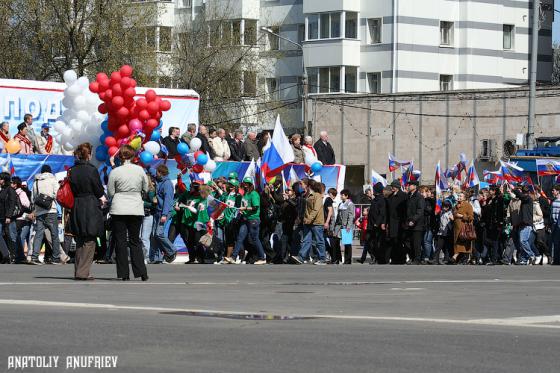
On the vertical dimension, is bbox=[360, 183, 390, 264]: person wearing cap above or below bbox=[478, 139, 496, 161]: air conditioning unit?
below

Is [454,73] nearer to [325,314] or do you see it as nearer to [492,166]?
[492,166]

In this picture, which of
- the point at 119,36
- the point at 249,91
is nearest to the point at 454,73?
the point at 249,91

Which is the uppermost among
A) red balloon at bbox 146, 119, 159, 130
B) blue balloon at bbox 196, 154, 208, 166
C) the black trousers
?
red balloon at bbox 146, 119, 159, 130

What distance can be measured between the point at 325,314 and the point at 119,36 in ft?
129

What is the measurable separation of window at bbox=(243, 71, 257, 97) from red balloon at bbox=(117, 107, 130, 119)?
38.6m

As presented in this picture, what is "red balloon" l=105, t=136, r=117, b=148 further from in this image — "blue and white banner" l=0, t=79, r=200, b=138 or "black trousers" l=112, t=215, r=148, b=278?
"black trousers" l=112, t=215, r=148, b=278

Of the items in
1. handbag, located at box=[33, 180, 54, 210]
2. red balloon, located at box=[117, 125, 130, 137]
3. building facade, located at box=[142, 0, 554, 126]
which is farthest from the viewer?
building facade, located at box=[142, 0, 554, 126]

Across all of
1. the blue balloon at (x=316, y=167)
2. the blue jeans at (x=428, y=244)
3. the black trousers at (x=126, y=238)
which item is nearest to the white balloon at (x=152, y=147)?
the blue balloon at (x=316, y=167)

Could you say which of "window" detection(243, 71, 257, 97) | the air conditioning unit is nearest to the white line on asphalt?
the air conditioning unit

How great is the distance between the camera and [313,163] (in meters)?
32.1

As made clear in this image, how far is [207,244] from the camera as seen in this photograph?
2809 centimetres

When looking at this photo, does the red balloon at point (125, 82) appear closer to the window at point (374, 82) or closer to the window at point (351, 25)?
the window at point (374, 82)

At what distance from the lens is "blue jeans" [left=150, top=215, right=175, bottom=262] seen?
27.5 metres

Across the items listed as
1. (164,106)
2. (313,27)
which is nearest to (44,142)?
(164,106)
